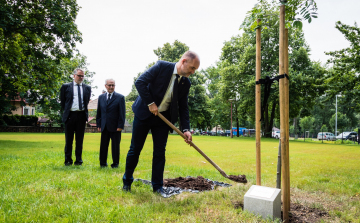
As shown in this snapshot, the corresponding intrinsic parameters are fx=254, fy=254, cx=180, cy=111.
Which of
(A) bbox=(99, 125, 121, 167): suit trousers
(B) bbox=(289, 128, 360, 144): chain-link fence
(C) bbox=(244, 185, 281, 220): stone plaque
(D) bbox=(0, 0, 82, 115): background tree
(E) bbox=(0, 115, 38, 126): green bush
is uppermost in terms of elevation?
(D) bbox=(0, 0, 82, 115): background tree

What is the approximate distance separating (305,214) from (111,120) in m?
4.71

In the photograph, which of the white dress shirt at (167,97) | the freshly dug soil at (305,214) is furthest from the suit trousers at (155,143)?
the freshly dug soil at (305,214)

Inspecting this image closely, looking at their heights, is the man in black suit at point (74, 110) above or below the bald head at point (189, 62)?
below

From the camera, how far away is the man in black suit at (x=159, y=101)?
12.2ft

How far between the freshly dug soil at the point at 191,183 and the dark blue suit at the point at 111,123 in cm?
208

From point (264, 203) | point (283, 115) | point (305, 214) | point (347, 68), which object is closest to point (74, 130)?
point (264, 203)

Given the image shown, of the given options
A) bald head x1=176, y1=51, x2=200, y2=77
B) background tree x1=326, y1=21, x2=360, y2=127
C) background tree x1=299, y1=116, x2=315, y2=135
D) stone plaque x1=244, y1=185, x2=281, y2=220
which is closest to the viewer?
stone plaque x1=244, y1=185, x2=281, y2=220

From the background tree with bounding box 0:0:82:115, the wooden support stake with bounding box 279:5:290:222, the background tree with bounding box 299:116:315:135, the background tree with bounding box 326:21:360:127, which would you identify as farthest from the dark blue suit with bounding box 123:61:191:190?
the background tree with bounding box 299:116:315:135

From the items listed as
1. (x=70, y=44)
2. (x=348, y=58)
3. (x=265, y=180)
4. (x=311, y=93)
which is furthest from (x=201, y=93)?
(x=265, y=180)

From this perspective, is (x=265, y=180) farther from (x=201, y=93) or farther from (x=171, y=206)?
(x=201, y=93)

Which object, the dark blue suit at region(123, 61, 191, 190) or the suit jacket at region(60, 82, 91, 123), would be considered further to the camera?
the suit jacket at region(60, 82, 91, 123)

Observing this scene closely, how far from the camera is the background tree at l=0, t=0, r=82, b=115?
1238cm

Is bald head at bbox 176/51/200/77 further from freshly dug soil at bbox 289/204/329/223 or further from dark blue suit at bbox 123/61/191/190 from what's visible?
freshly dug soil at bbox 289/204/329/223

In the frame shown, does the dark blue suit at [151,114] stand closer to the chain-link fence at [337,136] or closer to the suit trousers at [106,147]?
the suit trousers at [106,147]
